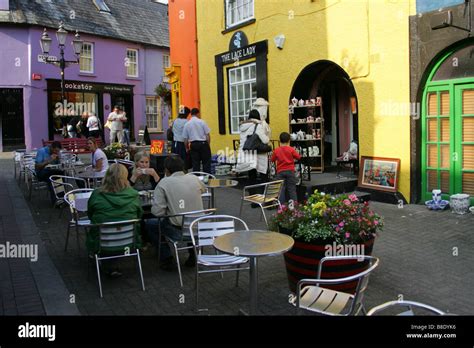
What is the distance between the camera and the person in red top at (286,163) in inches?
302

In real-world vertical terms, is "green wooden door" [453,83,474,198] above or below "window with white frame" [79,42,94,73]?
below

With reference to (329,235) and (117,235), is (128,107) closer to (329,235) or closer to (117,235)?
(117,235)

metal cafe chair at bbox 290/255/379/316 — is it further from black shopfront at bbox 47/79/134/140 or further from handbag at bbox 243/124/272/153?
black shopfront at bbox 47/79/134/140

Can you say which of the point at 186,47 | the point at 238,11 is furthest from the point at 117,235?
the point at 186,47

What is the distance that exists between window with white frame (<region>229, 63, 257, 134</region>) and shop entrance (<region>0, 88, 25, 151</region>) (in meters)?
12.9

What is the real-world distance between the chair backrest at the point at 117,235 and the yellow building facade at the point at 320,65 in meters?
5.69

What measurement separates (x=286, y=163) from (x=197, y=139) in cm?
303

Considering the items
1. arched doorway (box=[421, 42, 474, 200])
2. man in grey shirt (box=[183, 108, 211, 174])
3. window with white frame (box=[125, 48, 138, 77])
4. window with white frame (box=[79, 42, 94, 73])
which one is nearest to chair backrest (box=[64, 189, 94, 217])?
man in grey shirt (box=[183, 108, 211, 174])

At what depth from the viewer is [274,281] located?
4.89 m

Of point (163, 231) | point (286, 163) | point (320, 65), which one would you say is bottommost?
point (163, 231)

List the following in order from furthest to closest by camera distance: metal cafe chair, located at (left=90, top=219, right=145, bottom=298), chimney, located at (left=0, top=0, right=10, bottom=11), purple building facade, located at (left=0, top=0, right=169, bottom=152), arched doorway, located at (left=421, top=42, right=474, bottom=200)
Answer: purple building facade, located at (left=0, top=0, right=169, bottom=152)
chimney, located at (left=0, top=0, right=10, bottom=11)
arched doorway, located at (left=421, top=42, right=474, bottom=200)
metal cafe chair, located at (left=90, top=219, right=145, bottom=298)

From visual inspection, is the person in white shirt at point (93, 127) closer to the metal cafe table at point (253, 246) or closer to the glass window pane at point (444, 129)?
the glass window pane at point (444, 129)

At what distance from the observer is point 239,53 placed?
41.7 feet

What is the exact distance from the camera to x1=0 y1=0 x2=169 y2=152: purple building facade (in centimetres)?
2109
